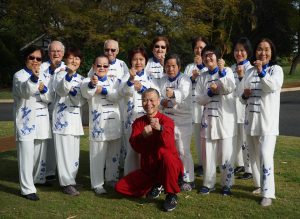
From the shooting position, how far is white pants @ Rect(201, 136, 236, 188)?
18.4ft

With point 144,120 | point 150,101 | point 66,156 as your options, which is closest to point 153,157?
point 144,120

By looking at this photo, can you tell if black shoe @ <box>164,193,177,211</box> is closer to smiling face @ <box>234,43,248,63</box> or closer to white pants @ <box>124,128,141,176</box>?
white pants @ <box>124,128,141,176</box>

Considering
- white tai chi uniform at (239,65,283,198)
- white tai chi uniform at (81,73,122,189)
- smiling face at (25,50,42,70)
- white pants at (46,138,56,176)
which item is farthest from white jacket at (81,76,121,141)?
white tai chi uniform at (239,65,283,198)

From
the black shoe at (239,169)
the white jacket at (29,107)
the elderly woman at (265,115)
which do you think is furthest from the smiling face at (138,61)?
the black shoe at (239,169)

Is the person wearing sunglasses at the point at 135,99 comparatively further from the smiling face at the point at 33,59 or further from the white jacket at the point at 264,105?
the white jacket at the point at 264,105

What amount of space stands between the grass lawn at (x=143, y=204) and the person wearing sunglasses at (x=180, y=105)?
40 centimetres

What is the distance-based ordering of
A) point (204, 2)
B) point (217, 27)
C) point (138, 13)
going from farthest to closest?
point (217, 27)
point (204, 2)
point (138, 13)

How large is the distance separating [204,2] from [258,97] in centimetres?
1749

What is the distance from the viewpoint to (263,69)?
5.23 meters

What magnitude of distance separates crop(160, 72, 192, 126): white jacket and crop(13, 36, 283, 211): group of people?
0.5 inches

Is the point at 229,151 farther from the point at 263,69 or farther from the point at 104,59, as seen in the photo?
the point at 104,59

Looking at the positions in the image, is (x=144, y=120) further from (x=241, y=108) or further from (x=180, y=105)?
(x=241, y=108)

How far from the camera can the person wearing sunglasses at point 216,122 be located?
5496 mm

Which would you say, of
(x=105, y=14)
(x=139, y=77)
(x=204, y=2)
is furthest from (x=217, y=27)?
(x=139, y=77)
